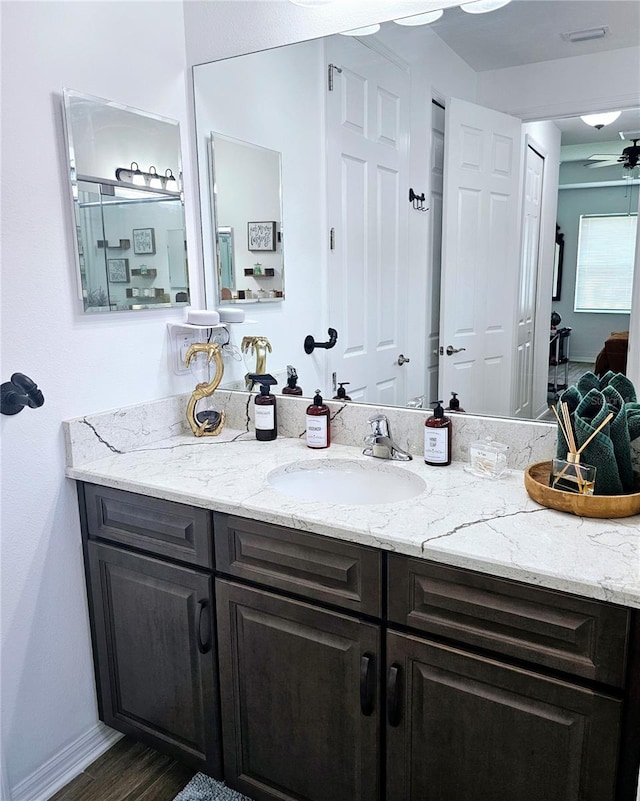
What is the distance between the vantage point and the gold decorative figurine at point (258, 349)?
7.09ft

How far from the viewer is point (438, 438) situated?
5.57 feet

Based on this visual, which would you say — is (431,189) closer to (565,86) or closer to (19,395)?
(565,86)

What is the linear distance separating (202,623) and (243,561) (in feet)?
0.77

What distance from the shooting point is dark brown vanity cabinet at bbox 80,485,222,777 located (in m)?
1.61

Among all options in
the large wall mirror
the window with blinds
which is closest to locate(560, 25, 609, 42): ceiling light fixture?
the large wall mirror

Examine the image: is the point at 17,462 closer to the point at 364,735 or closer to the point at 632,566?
the point at 364,735

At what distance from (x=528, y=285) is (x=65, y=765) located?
193cm

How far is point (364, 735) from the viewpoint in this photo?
1372 millimetres

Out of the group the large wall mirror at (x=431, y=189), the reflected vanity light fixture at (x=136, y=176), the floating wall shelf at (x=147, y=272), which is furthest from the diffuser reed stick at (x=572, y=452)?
the reflected vanity light fixture at (x=136, y=176)

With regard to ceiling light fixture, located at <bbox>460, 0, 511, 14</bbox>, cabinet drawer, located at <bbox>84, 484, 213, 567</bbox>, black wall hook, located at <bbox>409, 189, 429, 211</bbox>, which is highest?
ceiling light fixture, located at <bbox>460, 0, 511, 14</bbox>

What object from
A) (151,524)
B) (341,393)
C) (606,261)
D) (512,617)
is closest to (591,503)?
(512,617)

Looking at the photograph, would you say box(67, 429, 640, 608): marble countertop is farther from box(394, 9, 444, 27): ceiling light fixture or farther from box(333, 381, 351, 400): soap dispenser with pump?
box(394, 9, 444, 27): ceiling light fixture

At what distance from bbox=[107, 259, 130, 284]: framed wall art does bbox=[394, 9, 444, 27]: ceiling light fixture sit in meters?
1.06

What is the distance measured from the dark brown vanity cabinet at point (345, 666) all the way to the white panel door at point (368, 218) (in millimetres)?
704
